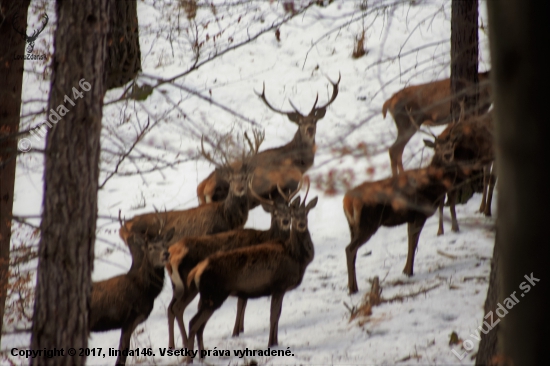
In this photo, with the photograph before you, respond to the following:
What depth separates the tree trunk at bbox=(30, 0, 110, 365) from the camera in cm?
395

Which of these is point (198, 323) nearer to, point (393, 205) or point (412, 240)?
point (393, 205)

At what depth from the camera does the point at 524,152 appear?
1.66 metres

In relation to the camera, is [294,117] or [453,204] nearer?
[453,204]

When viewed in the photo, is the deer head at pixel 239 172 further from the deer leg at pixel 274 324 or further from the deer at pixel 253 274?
the deer leg at pixel 274 324

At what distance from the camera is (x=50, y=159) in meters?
3.99

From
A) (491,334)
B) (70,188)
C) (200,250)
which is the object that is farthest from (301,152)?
(70,188)

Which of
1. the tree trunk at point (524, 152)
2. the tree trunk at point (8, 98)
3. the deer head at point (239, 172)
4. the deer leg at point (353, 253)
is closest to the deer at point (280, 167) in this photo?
the deer head at point (239, 172)

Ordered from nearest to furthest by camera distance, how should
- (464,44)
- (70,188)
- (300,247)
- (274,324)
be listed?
(70,188) → (274,324) → (300,247) → (464,44)

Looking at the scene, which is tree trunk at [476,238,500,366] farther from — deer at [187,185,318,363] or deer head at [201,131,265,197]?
deer head at [201,131,265,197]

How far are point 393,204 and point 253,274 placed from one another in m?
1.58

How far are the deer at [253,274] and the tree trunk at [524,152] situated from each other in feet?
12.6

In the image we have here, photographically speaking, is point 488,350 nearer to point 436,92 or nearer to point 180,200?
point 436,92

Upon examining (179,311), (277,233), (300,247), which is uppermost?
(277,233)

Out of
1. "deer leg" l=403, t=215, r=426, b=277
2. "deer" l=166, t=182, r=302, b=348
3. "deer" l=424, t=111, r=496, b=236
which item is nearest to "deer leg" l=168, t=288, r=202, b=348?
"deer" l=166, t=182, r=302, b=348
